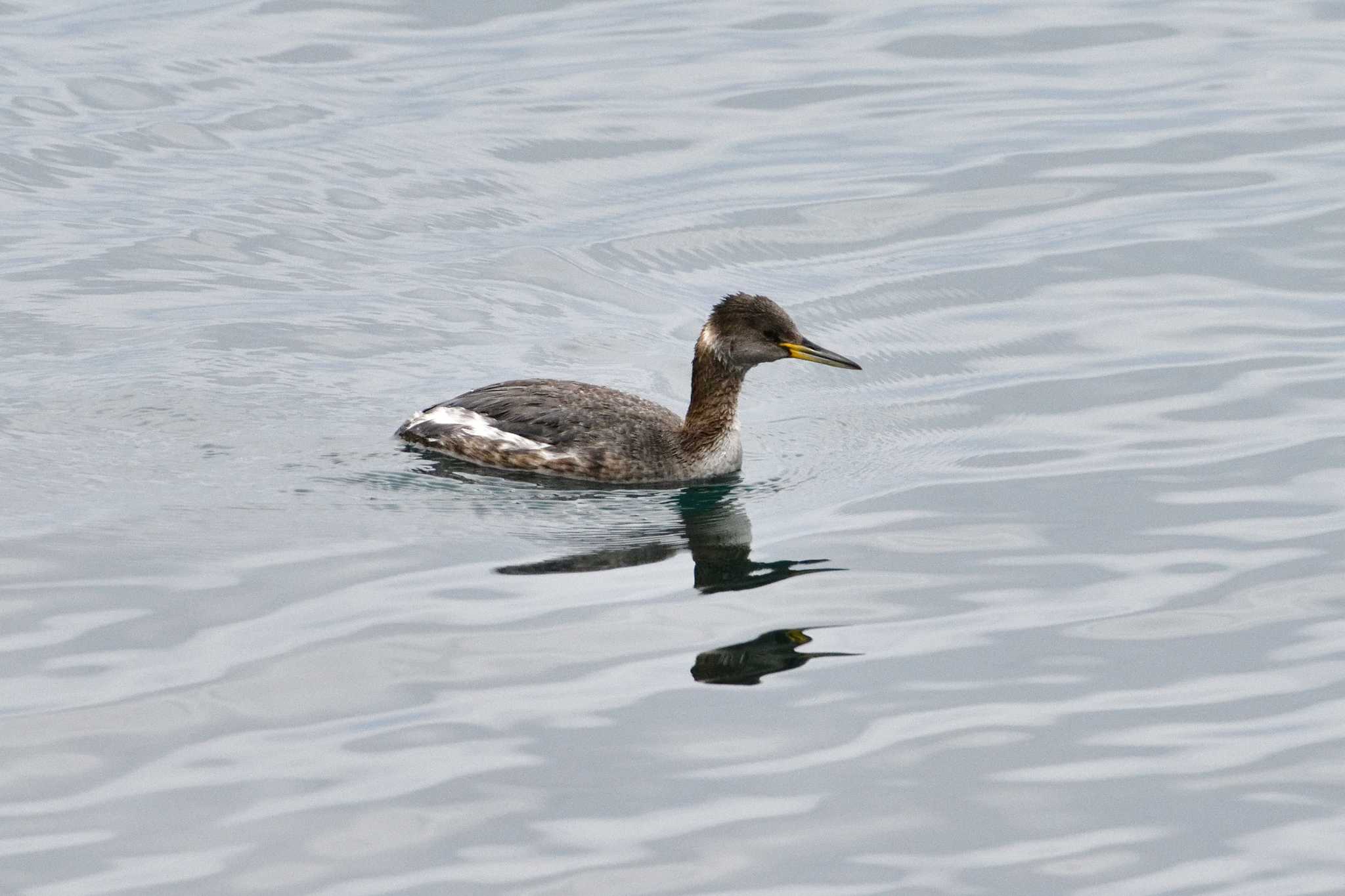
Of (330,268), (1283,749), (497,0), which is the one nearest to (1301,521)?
(1283,749)

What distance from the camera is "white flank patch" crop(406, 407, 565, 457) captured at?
13727 millimetres

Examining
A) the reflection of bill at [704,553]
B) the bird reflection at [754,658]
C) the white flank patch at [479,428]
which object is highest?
the white flank patch at [479,428]

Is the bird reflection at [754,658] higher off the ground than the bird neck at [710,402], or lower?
lower

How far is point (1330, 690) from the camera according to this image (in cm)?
984

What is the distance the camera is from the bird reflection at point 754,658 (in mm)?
9992

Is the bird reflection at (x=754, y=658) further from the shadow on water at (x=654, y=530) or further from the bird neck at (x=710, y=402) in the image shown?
the bird neck at (x=710, y=402)

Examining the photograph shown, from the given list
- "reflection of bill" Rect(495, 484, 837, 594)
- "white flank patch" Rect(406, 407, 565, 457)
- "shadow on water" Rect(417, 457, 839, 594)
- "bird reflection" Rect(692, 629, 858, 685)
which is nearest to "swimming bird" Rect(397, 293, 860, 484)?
"white flank patch" Rect(406, 407, 565, 457)

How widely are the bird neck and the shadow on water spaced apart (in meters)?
0.30

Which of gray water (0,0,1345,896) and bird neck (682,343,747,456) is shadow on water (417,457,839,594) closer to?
gray water (0,0,1345,896)

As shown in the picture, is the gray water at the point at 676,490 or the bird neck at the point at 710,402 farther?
the bird neck at the point at 710,402

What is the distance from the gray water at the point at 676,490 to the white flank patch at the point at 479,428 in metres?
0.41

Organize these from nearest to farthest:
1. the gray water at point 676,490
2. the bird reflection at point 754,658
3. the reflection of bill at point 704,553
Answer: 1. the gray water at point 676,490
2. the bird reflection at point 754,658
3. the reflection of bill at point 704,553

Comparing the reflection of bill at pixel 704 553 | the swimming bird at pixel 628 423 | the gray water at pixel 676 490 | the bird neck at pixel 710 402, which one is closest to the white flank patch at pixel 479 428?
the swimming bird at pixel 628 423

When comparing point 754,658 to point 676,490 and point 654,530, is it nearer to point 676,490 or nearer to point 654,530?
point 654,530
